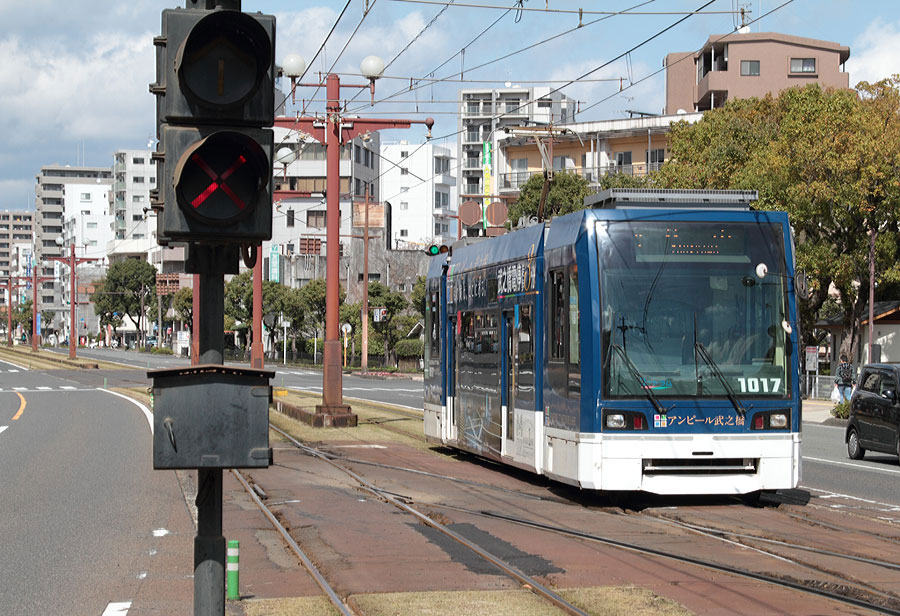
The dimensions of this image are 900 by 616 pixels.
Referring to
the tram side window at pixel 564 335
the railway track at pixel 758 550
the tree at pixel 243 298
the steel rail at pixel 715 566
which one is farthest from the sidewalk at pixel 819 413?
the tree at pixel 243 298

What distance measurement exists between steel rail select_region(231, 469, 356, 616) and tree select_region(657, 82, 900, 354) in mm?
29994

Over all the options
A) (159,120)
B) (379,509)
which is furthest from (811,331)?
(159,120)

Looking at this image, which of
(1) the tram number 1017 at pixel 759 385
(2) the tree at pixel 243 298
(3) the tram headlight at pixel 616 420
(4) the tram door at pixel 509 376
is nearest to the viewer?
(3) the tram headlight at pixel 616 420

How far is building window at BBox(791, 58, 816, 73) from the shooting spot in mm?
→ 78250

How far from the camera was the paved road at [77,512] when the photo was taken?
9.02m

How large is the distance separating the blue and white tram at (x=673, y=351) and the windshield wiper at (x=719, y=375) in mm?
→ 11

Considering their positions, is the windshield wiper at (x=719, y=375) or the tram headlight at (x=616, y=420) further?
the windshield wiper at (x=719, y=375)

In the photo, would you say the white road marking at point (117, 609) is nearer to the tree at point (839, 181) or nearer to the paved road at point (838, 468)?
the paved road at point (838, 468)

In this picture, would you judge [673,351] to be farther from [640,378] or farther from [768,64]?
[768,64]

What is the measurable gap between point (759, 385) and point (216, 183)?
940 cm

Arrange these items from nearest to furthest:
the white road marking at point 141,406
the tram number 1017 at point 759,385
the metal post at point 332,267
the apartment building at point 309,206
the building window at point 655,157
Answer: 1. the tram number 1017 at point 759,385
2. the metal post at point 332,267
3. the white road marking at point 141,406
4. the building window at point 655,157
5. the apartment building at point 309,206

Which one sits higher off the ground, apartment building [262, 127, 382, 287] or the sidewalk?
apartment building [262, 127, 382, 287]

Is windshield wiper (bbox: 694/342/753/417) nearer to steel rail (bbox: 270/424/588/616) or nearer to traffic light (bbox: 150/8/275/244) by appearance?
steel rail (bbox: 270/424/588/616)

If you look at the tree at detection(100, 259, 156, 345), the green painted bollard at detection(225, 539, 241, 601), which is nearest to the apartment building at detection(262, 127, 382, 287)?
the tree at detection(100, 259, 156, 345)
